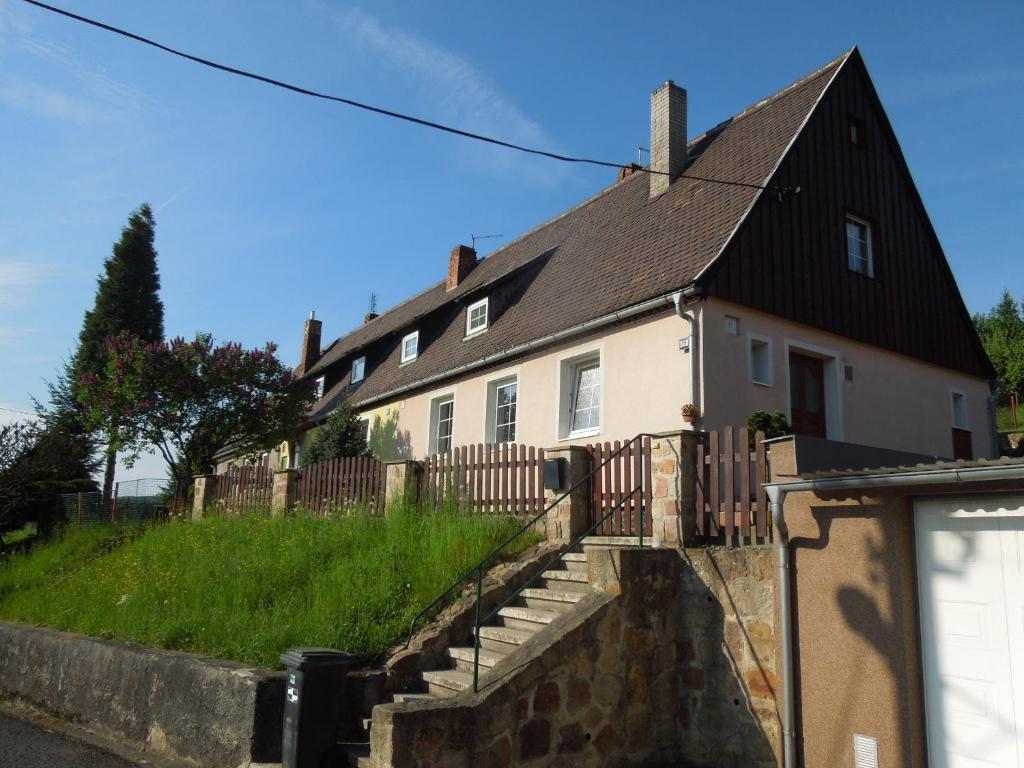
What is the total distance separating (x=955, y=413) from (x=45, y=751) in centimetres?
1553

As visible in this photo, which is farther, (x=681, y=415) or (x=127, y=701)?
(x=681, y=415)

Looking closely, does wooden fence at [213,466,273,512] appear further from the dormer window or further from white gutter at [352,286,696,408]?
the dormer window

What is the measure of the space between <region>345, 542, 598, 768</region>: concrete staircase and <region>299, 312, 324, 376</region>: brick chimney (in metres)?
24.3

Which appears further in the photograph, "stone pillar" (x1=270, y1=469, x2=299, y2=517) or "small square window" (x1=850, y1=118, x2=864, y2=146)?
"stone pillar" (x1=270, y1=469, x2=299, y2=517)

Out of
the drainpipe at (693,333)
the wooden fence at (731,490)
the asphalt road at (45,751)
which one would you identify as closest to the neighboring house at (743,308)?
the drainpipe at (693,333)

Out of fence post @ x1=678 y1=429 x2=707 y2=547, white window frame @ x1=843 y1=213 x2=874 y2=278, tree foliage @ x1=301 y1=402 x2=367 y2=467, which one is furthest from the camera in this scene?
tree foliage @ x1=301 y1=402 x2=367 y2=467

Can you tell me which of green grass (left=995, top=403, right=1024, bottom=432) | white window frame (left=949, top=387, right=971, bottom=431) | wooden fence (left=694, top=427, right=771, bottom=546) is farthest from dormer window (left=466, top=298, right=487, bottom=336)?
green grass (left=995, top=403, right=1024, bottom=432)

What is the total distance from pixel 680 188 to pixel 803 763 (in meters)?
10.6

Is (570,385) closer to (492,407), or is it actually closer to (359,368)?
(492,407)

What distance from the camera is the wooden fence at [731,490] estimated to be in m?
7.09

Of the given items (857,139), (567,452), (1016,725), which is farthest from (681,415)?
(857,139)

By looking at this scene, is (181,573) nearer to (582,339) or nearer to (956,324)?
(582,339)

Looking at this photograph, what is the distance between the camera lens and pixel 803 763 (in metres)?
6.12

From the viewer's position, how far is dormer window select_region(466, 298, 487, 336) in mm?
17016
